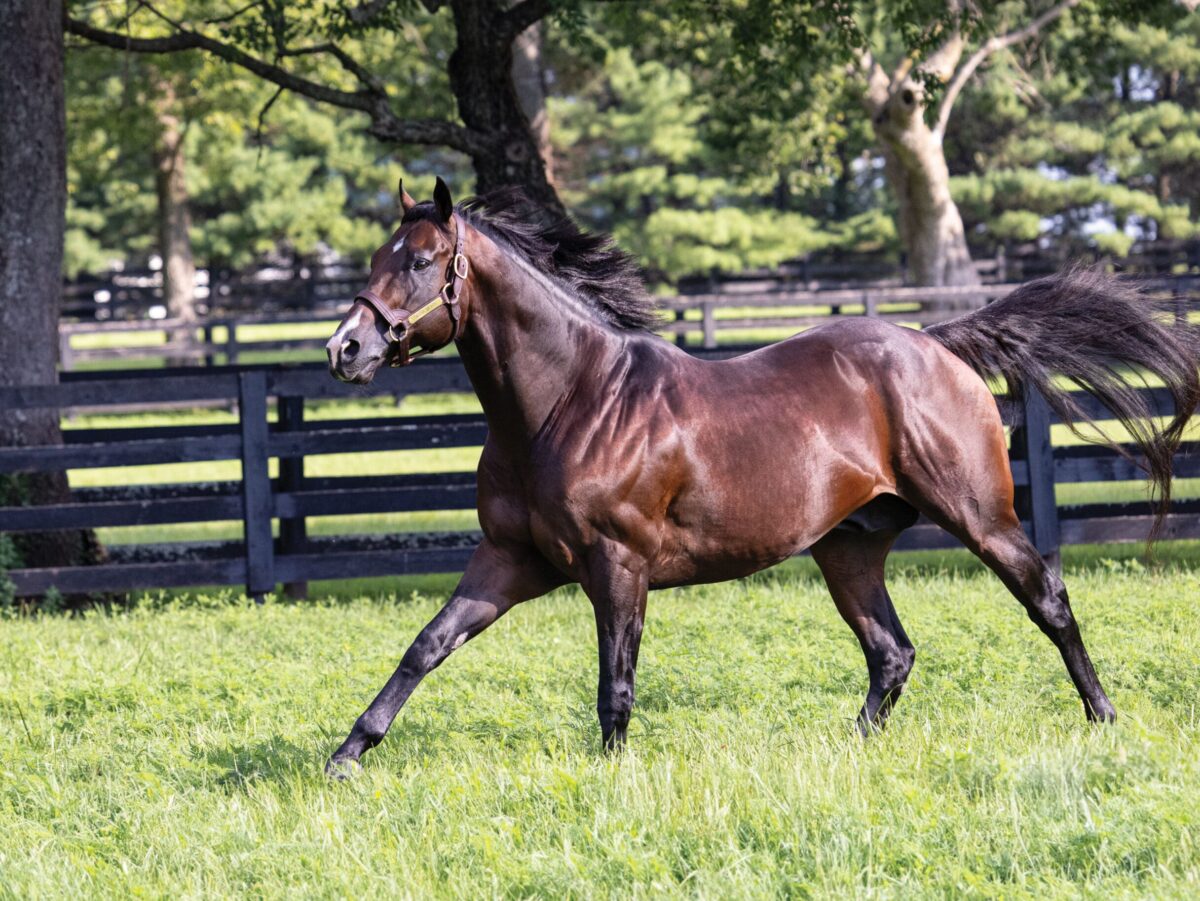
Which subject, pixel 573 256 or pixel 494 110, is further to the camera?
pixel 494 110

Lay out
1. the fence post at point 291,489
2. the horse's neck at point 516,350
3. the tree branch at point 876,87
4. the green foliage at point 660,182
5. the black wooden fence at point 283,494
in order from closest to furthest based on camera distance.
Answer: the horse's neck at point 516,350, the black wooden fence at point 283,494, the fence post at point 291,489, the tree branch at point 876,87, the green foliage at point 660,182

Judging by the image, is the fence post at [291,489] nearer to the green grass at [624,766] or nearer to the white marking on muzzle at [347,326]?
the green grass at [624,766]

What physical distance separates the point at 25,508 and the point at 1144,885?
301 inches

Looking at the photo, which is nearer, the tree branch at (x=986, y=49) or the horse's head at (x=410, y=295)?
the horse's head at (x=410, y=295)

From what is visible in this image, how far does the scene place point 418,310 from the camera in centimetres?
480

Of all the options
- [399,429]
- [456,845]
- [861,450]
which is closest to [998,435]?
[861,450]

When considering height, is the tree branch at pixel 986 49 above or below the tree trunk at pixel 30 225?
above

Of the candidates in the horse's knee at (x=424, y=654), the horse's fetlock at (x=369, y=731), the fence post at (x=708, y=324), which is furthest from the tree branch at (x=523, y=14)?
the fence post at (x=708, y=324)

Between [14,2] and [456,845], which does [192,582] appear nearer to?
[14,2]

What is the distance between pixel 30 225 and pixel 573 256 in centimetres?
589

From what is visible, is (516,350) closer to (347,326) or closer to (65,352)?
(347,326)

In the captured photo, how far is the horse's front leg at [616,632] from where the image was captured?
4934mm

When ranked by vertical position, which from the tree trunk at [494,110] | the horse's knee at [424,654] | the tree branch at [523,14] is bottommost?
the horse's knee at [424,654]

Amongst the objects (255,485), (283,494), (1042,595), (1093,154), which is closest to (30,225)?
(255,485)
